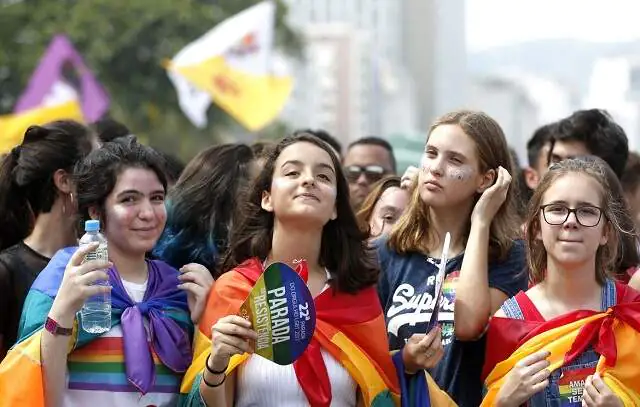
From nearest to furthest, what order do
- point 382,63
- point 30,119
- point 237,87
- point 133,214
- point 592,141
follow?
1. point 133,214
2. point 592,141
3. point 30,119
4. point 237,87
5. point 382,63

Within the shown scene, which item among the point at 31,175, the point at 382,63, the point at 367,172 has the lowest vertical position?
the point at 382,63

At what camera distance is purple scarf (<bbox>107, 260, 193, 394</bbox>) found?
4.56 metres

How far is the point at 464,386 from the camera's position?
4898mm

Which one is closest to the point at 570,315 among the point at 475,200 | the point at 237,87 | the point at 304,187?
the point at 475,200

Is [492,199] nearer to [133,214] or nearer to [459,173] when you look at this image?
[459,173]

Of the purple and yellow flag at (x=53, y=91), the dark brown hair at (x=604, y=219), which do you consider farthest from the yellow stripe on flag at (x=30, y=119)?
the dark brown hair at (x=604, y=219)

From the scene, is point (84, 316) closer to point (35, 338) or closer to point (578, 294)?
point (35, 338)

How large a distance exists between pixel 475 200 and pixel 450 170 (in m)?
0.19

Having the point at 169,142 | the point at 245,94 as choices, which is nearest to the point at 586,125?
the point at 245,94

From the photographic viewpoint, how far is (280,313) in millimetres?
4234

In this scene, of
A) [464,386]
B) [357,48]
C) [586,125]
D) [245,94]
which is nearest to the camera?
[464,386]

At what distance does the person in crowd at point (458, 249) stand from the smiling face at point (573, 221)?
0.23 meters

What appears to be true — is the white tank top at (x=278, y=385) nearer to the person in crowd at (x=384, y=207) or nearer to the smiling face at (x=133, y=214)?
the smiling face at (x=133, y=214)

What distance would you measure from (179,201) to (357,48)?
238ft
